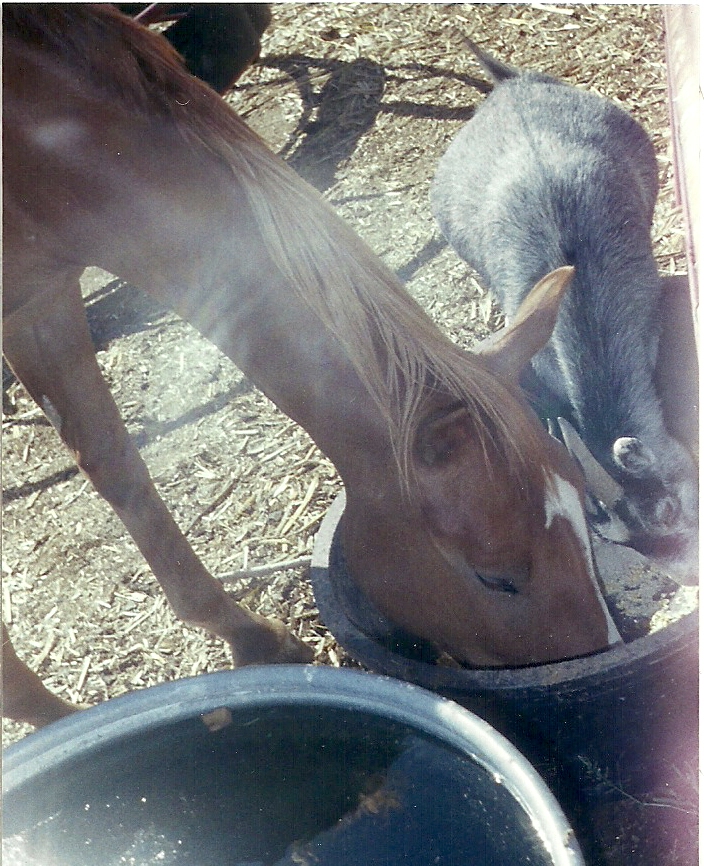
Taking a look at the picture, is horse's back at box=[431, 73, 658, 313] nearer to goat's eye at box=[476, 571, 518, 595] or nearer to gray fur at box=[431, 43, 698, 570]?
gray fur at box=[431, 43, 698, 570]

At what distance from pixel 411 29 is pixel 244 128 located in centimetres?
339

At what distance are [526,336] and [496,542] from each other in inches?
15.5

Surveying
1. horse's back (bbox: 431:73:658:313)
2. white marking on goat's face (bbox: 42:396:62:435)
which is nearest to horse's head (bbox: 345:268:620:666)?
white marking on goat's face (bbox: 42:396:62:435)

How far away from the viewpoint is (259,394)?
122 inches

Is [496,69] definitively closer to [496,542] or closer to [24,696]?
[496,542]

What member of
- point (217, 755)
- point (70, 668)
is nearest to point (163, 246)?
point (217, 755)

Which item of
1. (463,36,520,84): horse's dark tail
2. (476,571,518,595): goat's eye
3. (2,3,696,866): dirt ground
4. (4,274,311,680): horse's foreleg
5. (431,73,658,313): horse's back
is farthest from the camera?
(463,36,520,84): horse's dark tail

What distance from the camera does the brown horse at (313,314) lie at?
1.49 m

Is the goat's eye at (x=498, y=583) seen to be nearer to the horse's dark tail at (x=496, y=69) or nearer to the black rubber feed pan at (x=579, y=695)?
the black rubber feed pan at (x=579, y=695)

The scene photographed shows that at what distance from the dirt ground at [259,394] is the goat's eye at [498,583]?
2.14ft

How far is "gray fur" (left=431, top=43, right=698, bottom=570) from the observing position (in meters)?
2.10

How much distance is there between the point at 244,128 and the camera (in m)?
1.54

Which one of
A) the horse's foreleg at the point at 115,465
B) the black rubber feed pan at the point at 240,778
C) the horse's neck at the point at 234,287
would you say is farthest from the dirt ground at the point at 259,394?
the horse's neck at the point at 234,287

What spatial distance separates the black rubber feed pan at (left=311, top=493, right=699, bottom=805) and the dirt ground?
16 cm
